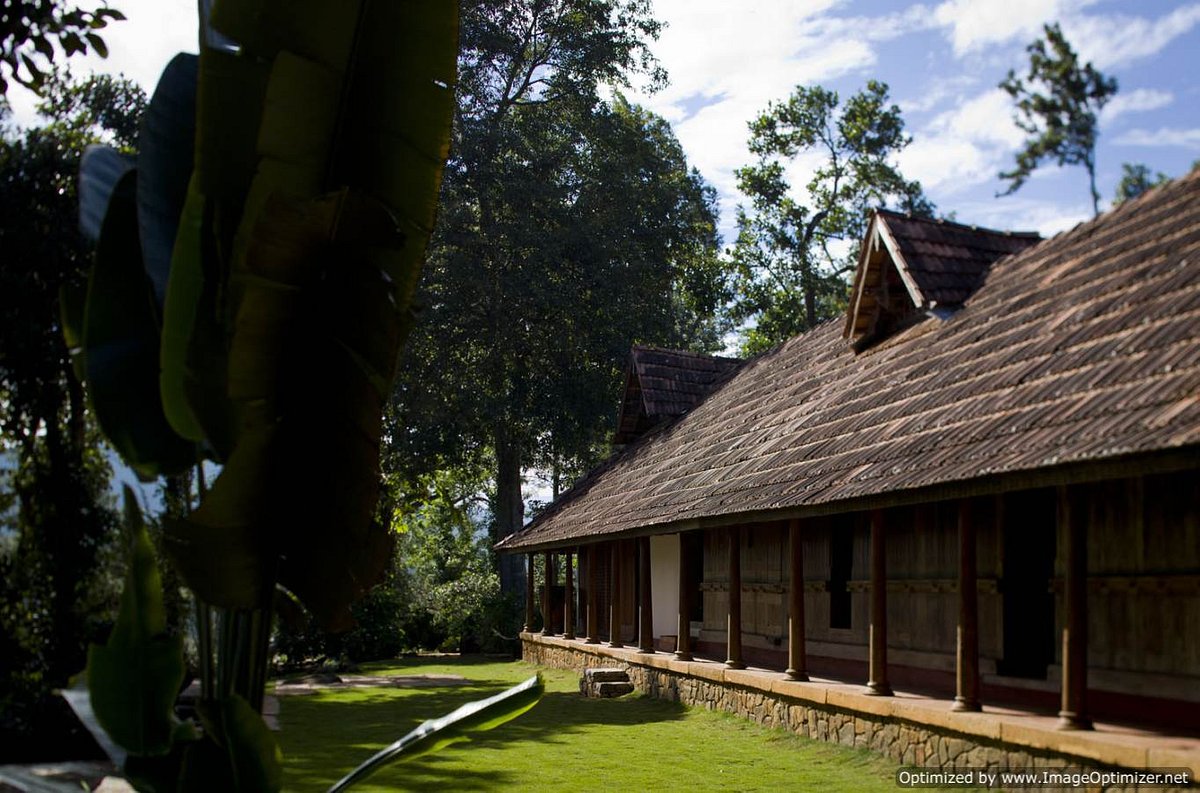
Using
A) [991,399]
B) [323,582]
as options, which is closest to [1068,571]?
[991,399]

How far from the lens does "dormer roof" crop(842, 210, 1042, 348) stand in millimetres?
14727

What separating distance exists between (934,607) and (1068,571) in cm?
387

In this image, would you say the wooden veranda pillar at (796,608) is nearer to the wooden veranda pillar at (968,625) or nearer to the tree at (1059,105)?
the wooden veranda pillar at (968,625)

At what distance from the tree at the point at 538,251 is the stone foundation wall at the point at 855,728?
15684 mm

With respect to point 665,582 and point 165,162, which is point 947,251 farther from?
point 165,162

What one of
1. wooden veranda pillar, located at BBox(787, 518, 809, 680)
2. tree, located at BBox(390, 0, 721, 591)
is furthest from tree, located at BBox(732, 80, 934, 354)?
wooden veranda pillar, located at BBox(787, 518, 809, 680)

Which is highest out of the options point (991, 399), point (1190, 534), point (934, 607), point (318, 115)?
point (318, 115)

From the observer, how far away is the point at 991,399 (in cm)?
1065

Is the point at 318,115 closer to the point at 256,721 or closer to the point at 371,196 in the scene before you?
the point at 371,196

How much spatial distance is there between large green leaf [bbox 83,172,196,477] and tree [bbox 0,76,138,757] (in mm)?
7262

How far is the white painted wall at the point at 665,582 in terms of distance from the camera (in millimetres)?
20734

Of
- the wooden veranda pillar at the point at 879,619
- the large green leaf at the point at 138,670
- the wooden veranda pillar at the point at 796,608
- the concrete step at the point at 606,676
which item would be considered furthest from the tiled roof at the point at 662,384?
the large green leaf at the point at 138,670

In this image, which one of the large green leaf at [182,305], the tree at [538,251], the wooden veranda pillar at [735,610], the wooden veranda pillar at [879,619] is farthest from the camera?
the tree at [538,251]

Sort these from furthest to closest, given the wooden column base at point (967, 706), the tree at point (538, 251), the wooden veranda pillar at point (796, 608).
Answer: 1. the tree at point (538, 251)
2. the wooden veranda pillar at point (796, 608)
3. the wooden column base at point (967, 706)
